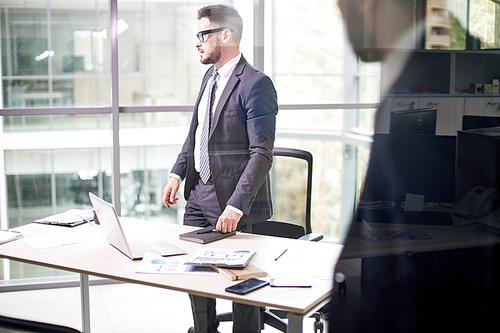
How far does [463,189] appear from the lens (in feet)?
1.66

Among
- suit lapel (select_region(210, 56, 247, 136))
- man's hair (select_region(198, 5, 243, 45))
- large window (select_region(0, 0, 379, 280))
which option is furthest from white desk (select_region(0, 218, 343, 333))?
large window (select_region(0, 0, 379, 280))

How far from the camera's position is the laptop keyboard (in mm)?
1740

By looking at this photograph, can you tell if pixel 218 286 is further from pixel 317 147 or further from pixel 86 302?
pixel 317 147

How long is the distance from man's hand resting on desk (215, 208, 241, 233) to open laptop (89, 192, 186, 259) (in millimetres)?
229

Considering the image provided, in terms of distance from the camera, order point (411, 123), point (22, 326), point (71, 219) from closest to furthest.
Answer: point (411, 123), point (22, 326), point (71, 219)

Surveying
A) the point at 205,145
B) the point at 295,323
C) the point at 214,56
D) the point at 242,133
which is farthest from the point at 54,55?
the point at 295,323

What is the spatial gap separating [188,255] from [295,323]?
548 mm

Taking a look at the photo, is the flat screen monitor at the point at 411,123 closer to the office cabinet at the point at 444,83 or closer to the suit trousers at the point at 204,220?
the office cabinet at the point at 444,83

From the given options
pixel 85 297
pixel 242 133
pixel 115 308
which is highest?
pixel 242 133

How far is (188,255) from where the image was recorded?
1.73 m

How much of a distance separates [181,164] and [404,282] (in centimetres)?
198

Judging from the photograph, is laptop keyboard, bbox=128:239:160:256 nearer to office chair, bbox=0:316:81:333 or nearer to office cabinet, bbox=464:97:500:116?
office chair, bbox=0:316:81:333

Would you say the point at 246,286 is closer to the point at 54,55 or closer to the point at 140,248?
the point at 140,248

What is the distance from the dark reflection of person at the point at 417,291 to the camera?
0.52 m
